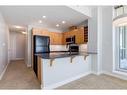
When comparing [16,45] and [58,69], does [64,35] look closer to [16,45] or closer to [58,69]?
[58,69]

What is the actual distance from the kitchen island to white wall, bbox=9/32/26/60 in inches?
247

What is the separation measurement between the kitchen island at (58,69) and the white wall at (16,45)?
6271 millimetres

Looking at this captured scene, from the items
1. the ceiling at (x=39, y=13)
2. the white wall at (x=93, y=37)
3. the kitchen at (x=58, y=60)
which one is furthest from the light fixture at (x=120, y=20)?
the kitchen at (x=58, y=60)

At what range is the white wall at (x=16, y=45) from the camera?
8578 millimetres

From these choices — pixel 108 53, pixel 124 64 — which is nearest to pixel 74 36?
pixel 108 53

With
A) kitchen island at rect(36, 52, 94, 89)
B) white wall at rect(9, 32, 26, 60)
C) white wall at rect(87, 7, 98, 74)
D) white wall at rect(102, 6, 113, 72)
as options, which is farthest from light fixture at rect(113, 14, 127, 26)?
white wall at rect(9, 32, 26, 60)

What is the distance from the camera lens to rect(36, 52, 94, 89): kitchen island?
2.80 meters

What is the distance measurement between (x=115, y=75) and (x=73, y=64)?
6.03 feet

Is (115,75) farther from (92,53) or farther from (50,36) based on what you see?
(50,36)

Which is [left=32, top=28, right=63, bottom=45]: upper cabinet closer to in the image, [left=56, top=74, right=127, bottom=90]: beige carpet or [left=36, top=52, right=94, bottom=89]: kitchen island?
[left=36, top=52, right=94, bottom=89]: kitchen island

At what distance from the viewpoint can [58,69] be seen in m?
3.11

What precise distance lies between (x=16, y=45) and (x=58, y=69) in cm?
696
